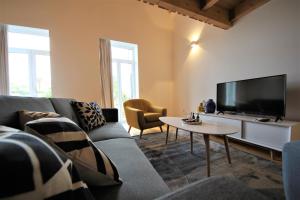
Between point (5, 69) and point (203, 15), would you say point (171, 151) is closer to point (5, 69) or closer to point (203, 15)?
point (203, 15)

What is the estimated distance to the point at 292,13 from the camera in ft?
7.76

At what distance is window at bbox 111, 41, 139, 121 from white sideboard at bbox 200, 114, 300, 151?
2.77m

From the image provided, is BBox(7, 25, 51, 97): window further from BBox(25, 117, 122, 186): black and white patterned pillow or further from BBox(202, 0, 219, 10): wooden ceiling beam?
BBox(25, 117, 122, 186): black and white patterned pillow

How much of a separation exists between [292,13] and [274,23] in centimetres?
24

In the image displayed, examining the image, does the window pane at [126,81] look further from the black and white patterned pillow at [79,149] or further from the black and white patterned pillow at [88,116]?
the black and white patterned pillow at [79,149]

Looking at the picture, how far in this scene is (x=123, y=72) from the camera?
14.9 feet

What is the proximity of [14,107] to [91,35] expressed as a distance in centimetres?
285

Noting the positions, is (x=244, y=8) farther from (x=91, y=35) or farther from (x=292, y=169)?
(x=91, y=35)

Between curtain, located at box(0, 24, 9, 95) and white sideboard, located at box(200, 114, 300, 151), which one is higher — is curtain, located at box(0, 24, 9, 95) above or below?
above

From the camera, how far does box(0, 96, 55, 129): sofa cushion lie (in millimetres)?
1261

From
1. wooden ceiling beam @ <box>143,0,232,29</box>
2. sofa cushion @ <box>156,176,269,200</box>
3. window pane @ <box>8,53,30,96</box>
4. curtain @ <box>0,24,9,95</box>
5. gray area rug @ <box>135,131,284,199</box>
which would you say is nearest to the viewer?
sofa cushion @ <box>156,176,269,200</box>

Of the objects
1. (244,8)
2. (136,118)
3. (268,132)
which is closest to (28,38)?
(136,118)

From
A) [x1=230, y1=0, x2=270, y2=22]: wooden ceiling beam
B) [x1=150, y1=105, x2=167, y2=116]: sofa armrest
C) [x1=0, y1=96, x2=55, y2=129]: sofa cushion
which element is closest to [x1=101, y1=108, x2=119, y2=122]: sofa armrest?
[x1=0, y1=96, x2=55, y2=129]: sofa cushion

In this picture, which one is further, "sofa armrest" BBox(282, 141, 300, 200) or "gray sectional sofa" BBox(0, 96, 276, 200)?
"sofa armrest" BBox(282, 141, 300, 200)
